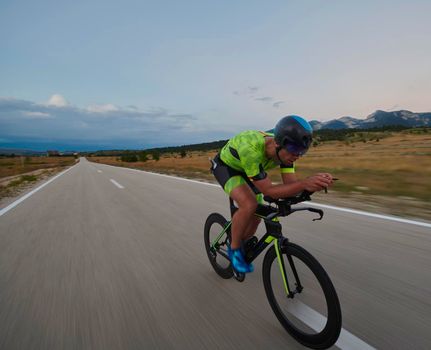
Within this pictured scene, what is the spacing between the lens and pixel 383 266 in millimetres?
3559

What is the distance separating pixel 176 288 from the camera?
130 inches

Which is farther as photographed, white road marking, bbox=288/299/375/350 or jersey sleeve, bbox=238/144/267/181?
jersey sleeve, bbox=238/144/267/181

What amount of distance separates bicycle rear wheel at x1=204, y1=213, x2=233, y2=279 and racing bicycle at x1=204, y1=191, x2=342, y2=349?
61cm

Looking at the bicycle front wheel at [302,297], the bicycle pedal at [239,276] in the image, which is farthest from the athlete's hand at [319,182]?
the bicycle pedal at [239,276]

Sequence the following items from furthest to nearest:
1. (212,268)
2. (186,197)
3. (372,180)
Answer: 1. (372,180)
2. (186,197)
3. (212,268)

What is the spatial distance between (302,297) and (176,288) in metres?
1.35

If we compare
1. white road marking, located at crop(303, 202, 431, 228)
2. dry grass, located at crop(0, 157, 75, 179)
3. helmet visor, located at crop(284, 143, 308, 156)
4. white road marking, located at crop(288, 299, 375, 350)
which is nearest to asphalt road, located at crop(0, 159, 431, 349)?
white road marking, located at crop(288, 299, 375, 350)

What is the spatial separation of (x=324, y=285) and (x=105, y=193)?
946 cm

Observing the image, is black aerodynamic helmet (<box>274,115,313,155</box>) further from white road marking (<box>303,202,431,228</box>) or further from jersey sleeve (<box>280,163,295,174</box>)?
white road marking (<box>303,202,431,228</box>)

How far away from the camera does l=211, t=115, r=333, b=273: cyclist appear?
2383 mm

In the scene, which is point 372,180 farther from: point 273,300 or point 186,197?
point 273,300

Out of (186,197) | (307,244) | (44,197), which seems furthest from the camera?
(44,197)

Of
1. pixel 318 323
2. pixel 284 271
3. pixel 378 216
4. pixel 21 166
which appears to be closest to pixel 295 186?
pixel 284 271

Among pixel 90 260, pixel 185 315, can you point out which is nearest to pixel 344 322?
pixel 185 315
